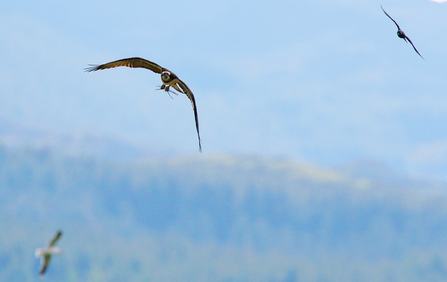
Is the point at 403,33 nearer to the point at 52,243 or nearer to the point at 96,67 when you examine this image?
the point at 96,67

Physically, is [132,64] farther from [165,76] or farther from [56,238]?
[56,238]

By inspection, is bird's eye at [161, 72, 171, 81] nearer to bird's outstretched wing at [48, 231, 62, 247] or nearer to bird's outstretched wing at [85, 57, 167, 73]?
bird's outstretched wing at [85, 57, 167, 73]

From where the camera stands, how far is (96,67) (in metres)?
7.13

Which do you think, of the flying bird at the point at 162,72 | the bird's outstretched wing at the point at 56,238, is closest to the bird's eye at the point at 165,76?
the flying bird at the point at 162,72

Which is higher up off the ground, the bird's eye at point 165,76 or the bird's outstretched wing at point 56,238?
the bird's eye at point 165,76

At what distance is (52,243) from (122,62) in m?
2.36

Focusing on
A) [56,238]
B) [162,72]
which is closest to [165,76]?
[162,72]

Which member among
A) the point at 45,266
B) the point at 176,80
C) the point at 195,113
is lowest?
the point at 45,266

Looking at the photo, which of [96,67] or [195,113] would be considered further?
[96,67]

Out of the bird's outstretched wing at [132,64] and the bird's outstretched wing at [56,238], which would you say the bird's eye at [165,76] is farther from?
the bird's outstretched wing at [56,238]

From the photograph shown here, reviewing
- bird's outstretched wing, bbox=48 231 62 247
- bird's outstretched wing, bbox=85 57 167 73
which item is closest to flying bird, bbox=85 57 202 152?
bird's outstretched wing, bbox=85 57 167 73

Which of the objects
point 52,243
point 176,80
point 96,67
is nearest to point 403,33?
point 176,80

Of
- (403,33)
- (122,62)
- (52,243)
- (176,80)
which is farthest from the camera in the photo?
(403,33)

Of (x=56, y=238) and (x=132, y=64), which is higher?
(x=132, y=64)
